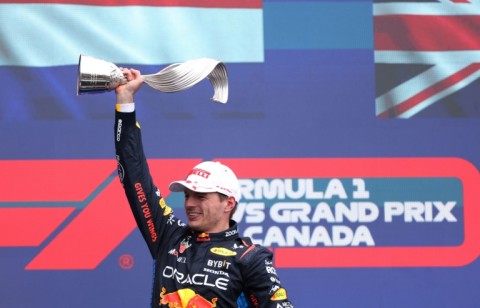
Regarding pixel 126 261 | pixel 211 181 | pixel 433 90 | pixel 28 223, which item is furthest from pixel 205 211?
pixel 433 90

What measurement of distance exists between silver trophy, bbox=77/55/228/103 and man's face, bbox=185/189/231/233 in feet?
1.09

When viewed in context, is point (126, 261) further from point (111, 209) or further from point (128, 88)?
point (128, 88)

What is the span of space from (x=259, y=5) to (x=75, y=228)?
1.12 m

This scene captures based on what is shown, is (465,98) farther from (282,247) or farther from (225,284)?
(225,284)

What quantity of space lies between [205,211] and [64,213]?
3.21 ft

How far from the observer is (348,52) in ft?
11.8

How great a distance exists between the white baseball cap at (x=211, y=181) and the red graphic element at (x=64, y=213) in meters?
0.80

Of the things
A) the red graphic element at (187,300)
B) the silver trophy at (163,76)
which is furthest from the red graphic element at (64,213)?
the red graphic element at (187,300)

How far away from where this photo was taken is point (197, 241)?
2.67 meters

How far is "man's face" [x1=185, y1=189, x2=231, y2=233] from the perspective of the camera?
2.66 metres

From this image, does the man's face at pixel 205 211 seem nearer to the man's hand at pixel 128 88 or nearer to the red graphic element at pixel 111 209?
the man's hand at pixel 128 88

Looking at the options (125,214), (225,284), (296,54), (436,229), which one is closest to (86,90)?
(225,284)

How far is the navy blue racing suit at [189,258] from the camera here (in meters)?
2.58

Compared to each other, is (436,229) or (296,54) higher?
(296,54)
